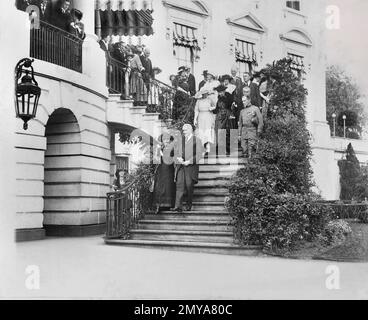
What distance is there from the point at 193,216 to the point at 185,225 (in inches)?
12.1

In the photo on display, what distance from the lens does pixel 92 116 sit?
12523 mm

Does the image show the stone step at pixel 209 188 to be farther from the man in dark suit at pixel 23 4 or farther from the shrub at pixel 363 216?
the man in dark suit at pixel 23 4

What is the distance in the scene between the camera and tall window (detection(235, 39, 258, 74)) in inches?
632

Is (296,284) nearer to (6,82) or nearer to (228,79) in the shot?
(6,82)

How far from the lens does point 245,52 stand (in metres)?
16.1

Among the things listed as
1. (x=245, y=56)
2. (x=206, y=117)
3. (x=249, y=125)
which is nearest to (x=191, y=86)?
(x=245, y=56)

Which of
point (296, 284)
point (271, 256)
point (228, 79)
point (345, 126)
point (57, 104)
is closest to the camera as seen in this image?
point (296, 284)

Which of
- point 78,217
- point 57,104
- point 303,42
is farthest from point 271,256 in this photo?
point 303,42

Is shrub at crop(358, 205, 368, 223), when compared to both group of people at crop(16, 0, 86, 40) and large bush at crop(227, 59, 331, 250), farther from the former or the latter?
group of people at crop(16, 0, 86, 40)

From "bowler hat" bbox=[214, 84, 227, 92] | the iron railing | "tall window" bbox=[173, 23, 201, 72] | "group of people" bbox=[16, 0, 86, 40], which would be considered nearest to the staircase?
the iron railing

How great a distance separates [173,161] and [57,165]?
2.56m

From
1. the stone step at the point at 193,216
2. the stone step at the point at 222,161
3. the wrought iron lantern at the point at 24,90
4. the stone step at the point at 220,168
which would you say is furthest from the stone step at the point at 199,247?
the wrought iron lantern at the point at 24,90

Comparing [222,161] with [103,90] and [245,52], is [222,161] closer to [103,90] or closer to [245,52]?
[103,90]

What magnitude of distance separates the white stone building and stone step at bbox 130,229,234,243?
57.1 inches
